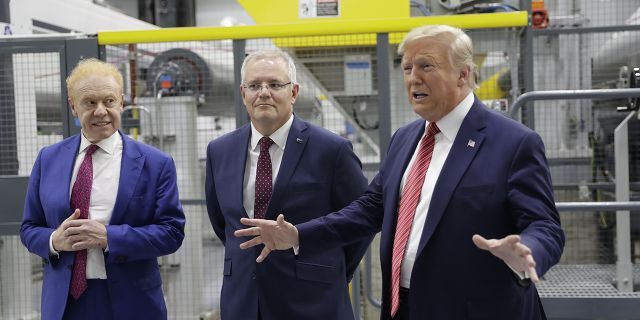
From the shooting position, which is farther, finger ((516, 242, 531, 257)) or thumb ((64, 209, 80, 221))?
thumb ((64, 209, 80, 221))

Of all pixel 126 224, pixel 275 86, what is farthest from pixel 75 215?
pixel 275 86

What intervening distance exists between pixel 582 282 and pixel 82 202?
3.37 metres

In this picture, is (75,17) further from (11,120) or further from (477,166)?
(477,166)

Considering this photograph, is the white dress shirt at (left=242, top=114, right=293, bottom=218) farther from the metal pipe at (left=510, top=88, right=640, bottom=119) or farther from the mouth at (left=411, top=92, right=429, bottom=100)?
the metal pipe at (left=510, top=88, right=640, bottom=119)

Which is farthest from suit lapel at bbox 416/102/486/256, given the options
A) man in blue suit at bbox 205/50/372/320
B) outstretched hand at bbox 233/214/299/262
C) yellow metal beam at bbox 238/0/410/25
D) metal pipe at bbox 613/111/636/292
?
yellow metal beam at bbox 238/0/410/25

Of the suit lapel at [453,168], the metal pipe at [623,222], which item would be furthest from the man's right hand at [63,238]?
the metal pipe at [623,222]

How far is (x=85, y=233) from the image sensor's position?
7.90 ft

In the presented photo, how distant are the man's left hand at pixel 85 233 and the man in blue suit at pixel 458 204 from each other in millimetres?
615

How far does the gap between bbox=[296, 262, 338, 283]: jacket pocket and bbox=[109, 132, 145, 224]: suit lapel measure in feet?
2.38

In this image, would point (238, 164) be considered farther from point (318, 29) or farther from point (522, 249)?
point (318, 29)

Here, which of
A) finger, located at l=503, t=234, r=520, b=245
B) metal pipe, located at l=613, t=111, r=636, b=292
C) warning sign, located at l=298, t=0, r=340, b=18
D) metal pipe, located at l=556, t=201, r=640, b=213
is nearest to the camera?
finger, located at l=503, t=234, r=520, b=245

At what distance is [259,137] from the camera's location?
105 inches

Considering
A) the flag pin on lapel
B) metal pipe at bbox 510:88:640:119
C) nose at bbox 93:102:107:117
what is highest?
metal pipe at bbox 510:88:640:119

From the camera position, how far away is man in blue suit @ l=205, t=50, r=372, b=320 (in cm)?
253
